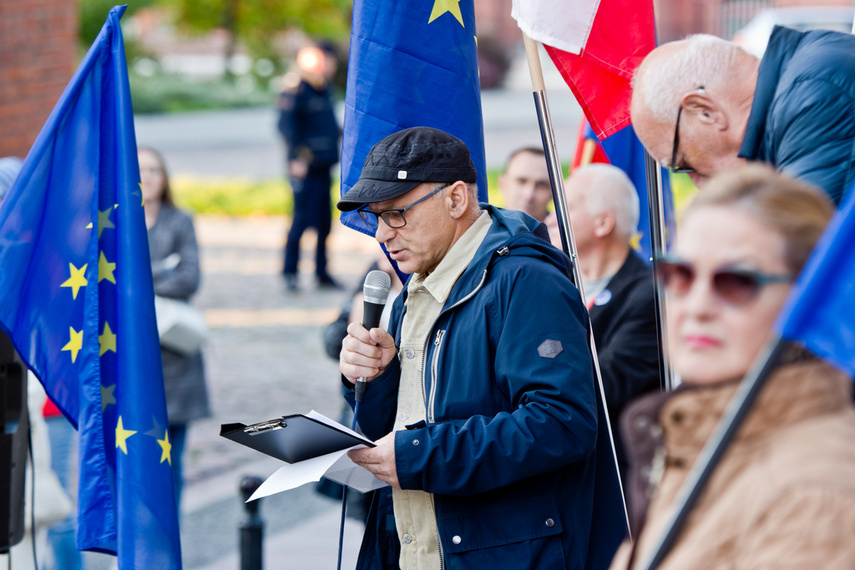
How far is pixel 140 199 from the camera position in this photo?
3312mm

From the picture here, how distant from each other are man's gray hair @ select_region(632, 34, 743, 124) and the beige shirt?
549 mm

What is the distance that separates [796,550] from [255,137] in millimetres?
23475

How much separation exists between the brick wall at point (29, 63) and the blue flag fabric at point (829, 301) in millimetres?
7791

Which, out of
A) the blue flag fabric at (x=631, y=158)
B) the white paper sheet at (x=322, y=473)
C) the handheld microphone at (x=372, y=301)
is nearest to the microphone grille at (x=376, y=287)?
the handheld microphone at (x=372, y=301)

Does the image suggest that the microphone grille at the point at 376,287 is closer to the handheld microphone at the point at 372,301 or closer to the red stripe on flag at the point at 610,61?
the handheld microphone at the point at 372,301

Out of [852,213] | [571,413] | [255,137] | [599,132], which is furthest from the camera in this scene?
[255,137]

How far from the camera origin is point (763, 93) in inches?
103

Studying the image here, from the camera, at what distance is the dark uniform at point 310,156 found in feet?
37.6

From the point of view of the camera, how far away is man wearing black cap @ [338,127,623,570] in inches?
94.2

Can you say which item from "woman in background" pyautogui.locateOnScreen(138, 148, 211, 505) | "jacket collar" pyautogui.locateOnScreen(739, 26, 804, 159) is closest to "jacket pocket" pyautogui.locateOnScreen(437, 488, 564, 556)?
"jacket collar" pyautogui.locateOnScreen(739, 26, 804, 159)

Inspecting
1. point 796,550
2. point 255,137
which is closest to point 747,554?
point 796,550

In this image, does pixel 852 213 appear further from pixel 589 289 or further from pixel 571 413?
pixel 589 289

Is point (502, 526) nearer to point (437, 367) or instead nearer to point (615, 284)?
point (437, 367)

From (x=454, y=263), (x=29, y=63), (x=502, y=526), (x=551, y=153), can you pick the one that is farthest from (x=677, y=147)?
(x=29, y=63)
